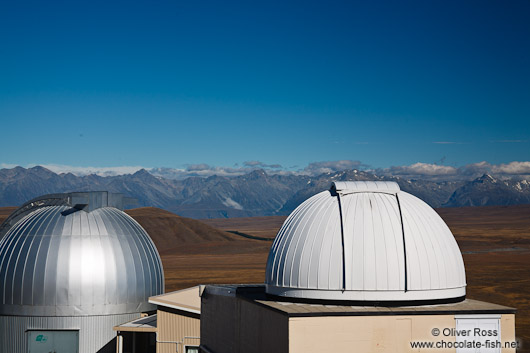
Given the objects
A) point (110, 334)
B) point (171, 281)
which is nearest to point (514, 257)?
point (171, 281)

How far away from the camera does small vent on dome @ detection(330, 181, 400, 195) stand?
59.3 ft

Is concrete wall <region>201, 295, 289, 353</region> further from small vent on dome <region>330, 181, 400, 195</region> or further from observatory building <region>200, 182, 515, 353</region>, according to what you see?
small vent on dome <region>330, 181, 400, 195</region>

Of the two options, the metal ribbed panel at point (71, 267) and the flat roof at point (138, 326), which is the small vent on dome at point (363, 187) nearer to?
the flat roof at point (138, 326)

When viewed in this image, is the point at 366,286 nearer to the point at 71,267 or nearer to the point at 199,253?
the point at 71,267

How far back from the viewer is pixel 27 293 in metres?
23.0

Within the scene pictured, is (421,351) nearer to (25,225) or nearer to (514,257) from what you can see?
(25,225)

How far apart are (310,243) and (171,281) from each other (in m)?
46.9

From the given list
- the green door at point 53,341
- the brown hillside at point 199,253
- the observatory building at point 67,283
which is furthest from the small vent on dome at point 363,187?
the brown hillside at point 199,253

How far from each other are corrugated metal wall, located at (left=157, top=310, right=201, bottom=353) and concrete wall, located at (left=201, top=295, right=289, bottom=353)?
0.96 meters

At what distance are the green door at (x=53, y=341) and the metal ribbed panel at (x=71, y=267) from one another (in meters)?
0.87

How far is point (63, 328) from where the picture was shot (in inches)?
912

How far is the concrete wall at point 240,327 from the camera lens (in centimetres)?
1575

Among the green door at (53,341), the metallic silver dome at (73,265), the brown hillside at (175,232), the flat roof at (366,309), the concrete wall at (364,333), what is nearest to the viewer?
the concrete wall at (364,333)

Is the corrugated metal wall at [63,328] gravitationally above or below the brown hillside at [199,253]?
above
